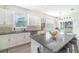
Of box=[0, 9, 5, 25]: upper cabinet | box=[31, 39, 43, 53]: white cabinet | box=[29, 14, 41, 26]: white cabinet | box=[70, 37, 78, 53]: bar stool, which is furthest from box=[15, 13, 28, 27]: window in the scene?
box=[70, 37, 78, 53]: bar stool

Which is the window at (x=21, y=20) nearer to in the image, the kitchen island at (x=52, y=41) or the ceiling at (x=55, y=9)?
the ceiling at (x=55, y=9)

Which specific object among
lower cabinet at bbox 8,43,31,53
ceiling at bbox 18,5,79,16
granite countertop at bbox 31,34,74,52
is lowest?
lower cabinet at bbox 8,43,31,53

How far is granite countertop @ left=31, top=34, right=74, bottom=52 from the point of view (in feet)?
5.80

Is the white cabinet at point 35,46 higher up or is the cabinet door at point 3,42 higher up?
the cabinet door at point 3,42

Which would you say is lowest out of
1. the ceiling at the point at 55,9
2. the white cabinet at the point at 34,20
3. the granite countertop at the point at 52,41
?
the granite countertop at the point at 52,41

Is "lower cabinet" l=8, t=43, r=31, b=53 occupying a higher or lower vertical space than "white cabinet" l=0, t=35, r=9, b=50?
lower

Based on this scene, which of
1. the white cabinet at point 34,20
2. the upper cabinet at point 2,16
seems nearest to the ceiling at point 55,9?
the white cabinet at point 34,20

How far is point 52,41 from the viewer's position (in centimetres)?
180

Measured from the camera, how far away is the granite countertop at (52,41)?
1767 millimetres

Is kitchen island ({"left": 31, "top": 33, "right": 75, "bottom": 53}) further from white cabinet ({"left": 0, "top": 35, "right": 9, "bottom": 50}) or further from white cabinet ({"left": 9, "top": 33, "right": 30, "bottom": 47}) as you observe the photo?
white cabinet ({"left": 0, "top": 35, "right": 9, "bottom": 50})

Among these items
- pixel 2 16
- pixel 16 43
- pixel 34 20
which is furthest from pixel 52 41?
pixel 2 16
